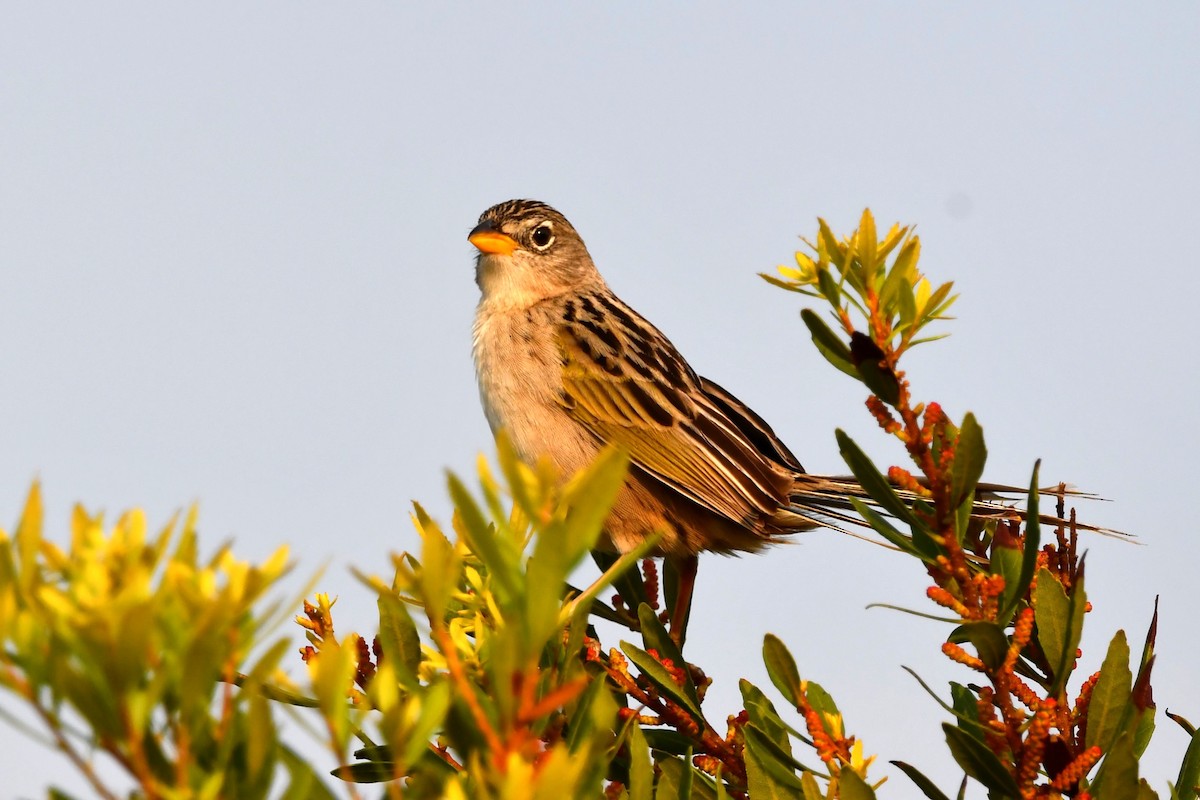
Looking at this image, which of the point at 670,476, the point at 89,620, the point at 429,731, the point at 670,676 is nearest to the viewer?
the point at 89,620

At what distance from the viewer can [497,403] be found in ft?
20.7

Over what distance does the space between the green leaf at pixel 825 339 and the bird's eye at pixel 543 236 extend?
528 cm

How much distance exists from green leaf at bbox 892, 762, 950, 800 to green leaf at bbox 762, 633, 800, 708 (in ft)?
0.91

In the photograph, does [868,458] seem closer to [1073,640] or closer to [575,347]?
[1073,640]

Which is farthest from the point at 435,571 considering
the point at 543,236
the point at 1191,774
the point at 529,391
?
the point at 543,236

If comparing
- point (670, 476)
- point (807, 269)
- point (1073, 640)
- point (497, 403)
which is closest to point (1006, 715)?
point (1073, 640)

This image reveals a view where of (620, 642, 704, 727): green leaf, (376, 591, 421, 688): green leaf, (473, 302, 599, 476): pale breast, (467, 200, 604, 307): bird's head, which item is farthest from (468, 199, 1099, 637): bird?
(376, 591, 421, 688): green leaf

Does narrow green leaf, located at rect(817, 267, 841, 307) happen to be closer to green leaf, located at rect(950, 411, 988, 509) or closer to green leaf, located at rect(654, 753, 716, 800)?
green leaf, located at rect(950, 411, 988, 509)

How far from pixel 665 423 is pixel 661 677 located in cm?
336

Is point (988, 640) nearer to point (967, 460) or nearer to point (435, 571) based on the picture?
point (967, 460)

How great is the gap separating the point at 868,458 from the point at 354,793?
1.42m

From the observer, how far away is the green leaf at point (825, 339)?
2.39 meters

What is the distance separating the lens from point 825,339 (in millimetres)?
2414

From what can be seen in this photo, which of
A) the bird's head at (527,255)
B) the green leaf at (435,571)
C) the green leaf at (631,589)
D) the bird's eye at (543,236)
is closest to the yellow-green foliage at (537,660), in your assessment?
the green leaf at (435,571)
